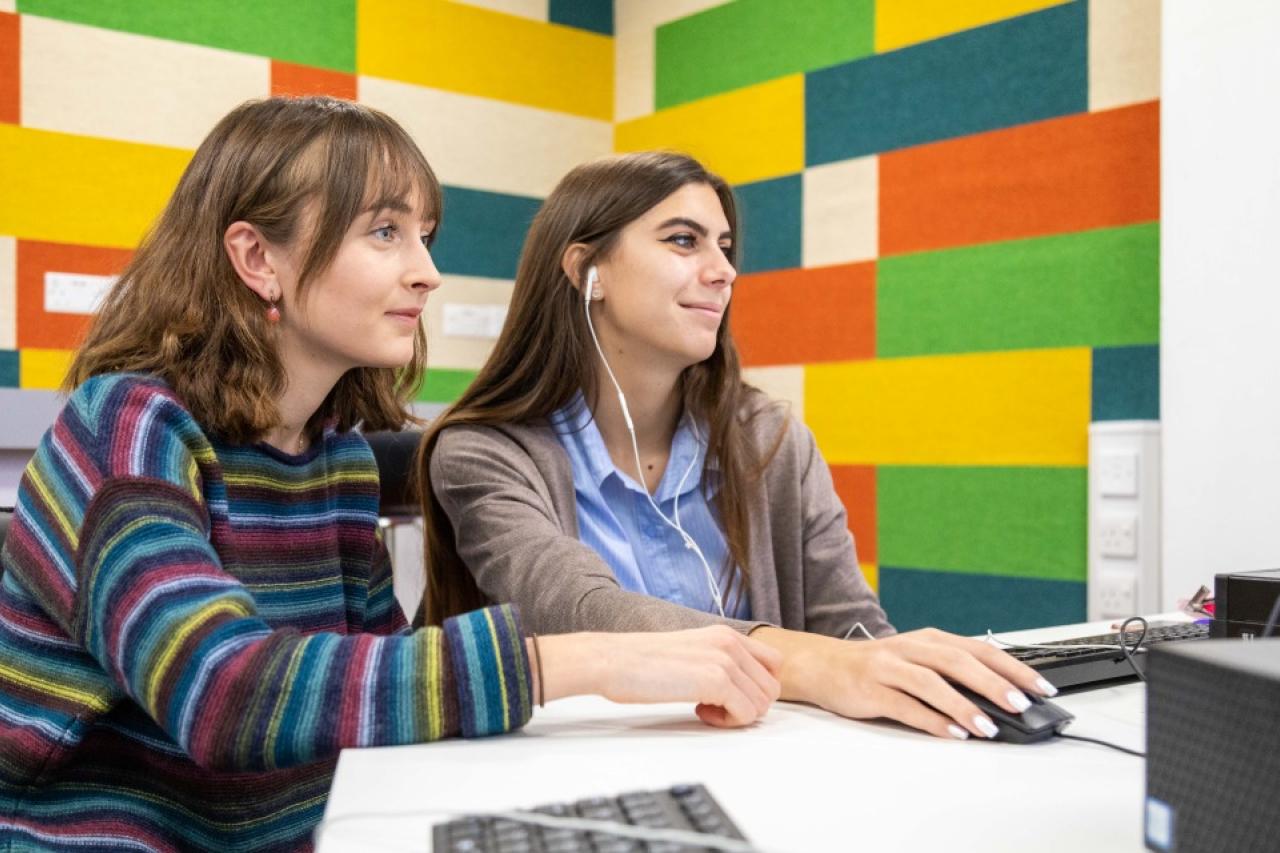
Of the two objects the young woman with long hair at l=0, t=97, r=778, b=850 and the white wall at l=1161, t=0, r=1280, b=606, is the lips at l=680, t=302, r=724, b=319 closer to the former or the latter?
the young woman with long hair at l=0, t=97, r=778, b=850

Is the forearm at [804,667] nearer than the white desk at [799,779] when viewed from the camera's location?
No

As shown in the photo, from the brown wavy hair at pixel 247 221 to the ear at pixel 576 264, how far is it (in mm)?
559

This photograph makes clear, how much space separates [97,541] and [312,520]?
0.35 metres

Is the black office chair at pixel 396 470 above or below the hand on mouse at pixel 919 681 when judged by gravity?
above

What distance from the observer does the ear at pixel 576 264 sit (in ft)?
5.88

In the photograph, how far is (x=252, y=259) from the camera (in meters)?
1.22

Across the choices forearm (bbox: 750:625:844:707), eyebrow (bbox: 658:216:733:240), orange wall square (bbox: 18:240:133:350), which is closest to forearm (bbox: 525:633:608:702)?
forearm (bbox: 750:625:844:707)

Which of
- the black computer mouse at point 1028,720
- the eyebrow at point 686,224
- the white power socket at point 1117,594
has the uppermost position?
the eyebrow at point 686,224

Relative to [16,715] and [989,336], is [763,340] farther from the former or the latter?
[16,715]

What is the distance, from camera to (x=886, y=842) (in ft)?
2.10

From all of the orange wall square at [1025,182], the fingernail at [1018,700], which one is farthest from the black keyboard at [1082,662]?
the orange wall square at [1025,182]

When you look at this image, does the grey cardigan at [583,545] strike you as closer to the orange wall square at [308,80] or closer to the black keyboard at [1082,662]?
the black keyboard at [1082,662]

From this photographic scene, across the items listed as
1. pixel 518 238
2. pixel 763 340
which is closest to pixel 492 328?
pixel 518 238

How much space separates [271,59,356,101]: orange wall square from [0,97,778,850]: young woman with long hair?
2259 millimetres
